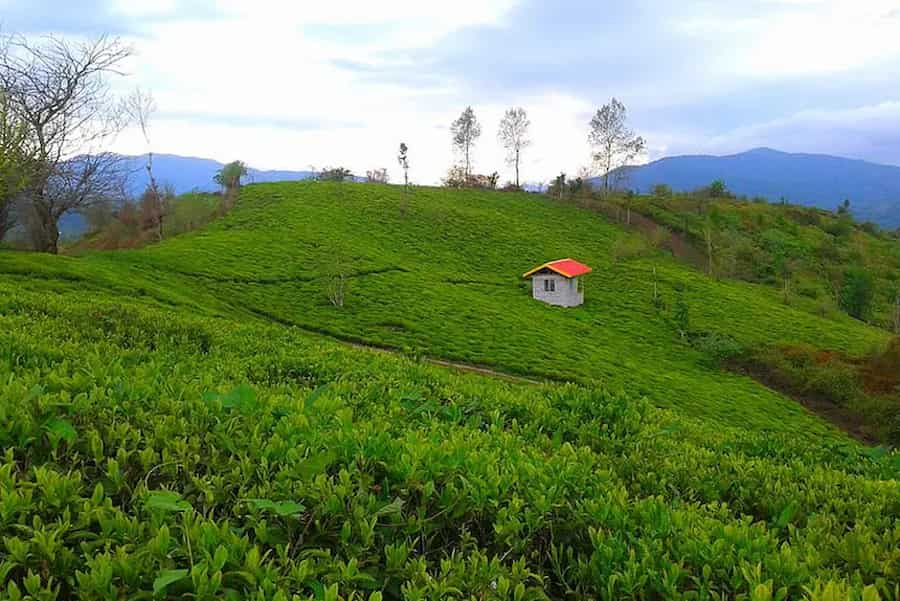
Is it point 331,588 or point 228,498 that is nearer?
point 331,588

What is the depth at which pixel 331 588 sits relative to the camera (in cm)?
213

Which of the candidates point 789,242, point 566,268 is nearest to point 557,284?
point 566,268

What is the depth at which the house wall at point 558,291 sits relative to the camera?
159 ft

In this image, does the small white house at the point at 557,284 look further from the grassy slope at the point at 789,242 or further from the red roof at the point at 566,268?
the grassy slope at the point at 789,242

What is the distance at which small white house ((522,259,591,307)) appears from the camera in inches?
1900

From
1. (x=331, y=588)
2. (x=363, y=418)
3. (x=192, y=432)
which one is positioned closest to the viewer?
(x=331, y=588)

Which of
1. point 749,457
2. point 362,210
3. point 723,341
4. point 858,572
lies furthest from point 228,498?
point 362,210

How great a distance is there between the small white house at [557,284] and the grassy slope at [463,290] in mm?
1511

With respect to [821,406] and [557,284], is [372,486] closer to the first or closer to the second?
[821,406]

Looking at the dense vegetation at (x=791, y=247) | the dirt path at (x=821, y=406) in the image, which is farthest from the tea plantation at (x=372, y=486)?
the dense vegetation at (x=791, y=247)

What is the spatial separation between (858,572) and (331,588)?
239 cm

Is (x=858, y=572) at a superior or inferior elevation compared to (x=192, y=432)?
inferior

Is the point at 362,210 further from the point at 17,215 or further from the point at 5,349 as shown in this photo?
the point at 5,349

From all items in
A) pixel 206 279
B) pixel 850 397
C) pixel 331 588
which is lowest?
pixel 850 397
